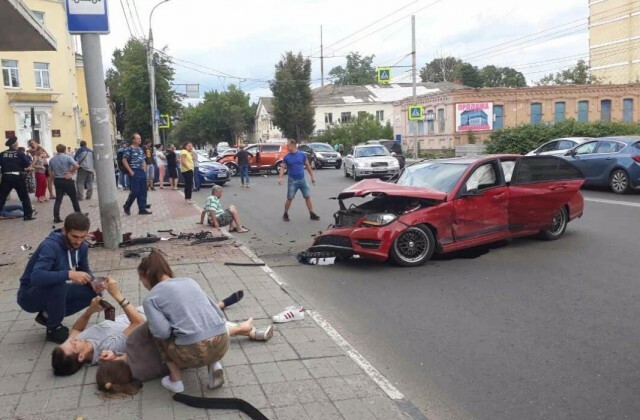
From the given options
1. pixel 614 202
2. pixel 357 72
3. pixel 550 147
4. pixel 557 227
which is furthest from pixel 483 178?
pixel 357 72

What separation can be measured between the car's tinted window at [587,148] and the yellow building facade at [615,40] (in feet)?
197

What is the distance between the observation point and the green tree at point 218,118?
319 feet

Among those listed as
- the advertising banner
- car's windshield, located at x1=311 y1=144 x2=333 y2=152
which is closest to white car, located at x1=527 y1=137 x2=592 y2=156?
car's windshield, located at x1=311 y1=144 x2=333 y2=152

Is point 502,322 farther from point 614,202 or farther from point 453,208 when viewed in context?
point 614,202

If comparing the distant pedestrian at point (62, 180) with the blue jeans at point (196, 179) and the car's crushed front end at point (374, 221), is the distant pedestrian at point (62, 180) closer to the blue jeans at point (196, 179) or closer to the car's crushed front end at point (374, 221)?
the car's crushed front end at point (374, 221)

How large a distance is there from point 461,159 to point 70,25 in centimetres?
625

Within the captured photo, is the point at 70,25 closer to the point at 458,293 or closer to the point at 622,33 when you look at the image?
the point at 458,293

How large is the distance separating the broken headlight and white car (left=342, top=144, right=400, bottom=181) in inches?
627

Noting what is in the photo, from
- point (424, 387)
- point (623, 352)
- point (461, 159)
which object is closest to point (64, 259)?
point (424, 387)

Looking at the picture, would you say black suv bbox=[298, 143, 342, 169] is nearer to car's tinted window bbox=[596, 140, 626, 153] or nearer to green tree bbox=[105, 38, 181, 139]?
green tree bbox=[105, 38, 181, 139]

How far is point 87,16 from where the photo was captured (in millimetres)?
8617

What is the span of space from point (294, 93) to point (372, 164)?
44064 mm

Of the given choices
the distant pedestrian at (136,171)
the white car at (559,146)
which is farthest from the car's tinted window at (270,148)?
the distant pedestrian at (136,171)

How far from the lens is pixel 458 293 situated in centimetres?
678
